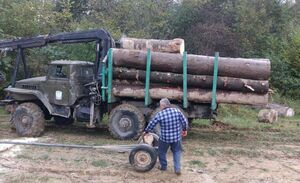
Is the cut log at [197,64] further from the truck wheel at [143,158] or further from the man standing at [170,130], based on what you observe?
the truck wheel at [143,158]

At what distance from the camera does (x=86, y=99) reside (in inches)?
553

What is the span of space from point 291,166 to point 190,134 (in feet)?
13.8

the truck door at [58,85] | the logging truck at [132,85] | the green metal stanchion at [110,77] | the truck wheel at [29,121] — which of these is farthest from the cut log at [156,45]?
the truck wheel at [29,121]

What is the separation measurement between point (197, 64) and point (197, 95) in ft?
2.62

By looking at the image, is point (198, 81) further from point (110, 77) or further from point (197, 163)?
point (197, 163)

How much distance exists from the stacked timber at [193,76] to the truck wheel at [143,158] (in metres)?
3.24

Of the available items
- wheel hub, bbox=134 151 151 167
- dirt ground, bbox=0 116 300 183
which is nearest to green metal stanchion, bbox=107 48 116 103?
dirt ground, bbox=0 116 300 183

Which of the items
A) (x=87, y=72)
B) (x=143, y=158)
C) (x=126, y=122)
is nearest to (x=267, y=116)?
(x=126, y=122)

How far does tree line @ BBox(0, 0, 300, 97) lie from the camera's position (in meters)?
23.3

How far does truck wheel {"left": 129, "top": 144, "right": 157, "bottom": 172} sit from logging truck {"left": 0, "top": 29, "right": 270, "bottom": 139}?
307cm

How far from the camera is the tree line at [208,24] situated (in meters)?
23.3

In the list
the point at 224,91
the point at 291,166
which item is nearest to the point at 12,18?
the point at 224,91

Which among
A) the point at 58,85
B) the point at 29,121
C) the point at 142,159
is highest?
the point at 58,85

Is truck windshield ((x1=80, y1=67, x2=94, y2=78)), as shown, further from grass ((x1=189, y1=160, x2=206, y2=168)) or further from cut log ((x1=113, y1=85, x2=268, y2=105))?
grass ((x1=189, y1=160, x2=206, y2=168))
